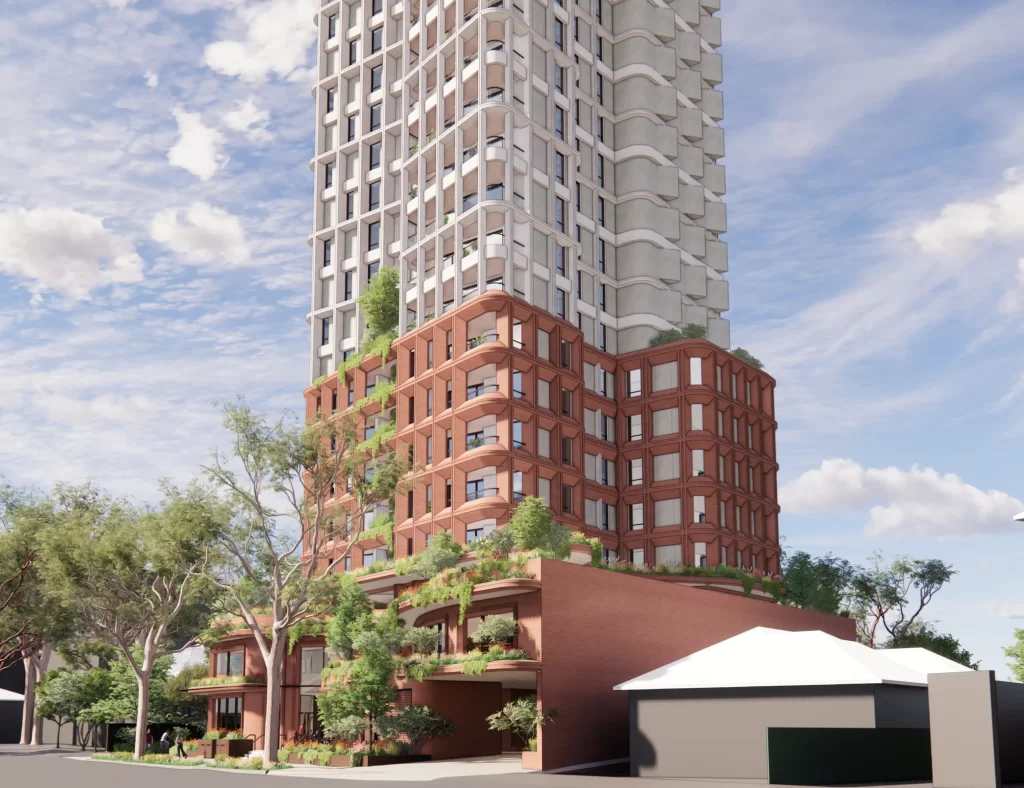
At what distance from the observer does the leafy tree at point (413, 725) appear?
47.9m

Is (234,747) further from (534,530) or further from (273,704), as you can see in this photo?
(534,530)

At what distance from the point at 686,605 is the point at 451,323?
22.9 metres

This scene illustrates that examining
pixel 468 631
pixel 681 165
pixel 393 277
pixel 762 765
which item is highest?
pixel 681 165

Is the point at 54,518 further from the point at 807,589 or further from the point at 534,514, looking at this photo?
the point at 807,589

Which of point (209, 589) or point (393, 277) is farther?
point (393, 277)

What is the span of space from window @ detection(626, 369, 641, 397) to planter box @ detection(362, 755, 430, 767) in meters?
34.3

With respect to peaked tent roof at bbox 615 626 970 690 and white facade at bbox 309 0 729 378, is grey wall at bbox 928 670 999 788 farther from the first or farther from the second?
white facade at bbox 309 0 729 378

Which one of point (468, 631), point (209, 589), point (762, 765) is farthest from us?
point (209, 589)

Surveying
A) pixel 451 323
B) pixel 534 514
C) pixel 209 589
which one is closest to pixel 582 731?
pixel 534 514

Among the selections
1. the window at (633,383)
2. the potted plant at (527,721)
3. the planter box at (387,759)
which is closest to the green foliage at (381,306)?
the window at (633,383)

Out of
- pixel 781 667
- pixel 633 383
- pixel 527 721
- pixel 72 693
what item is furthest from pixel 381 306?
pixel 781 667

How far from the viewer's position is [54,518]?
67.9 meters

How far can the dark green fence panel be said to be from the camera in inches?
1368

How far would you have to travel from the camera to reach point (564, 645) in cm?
4591
